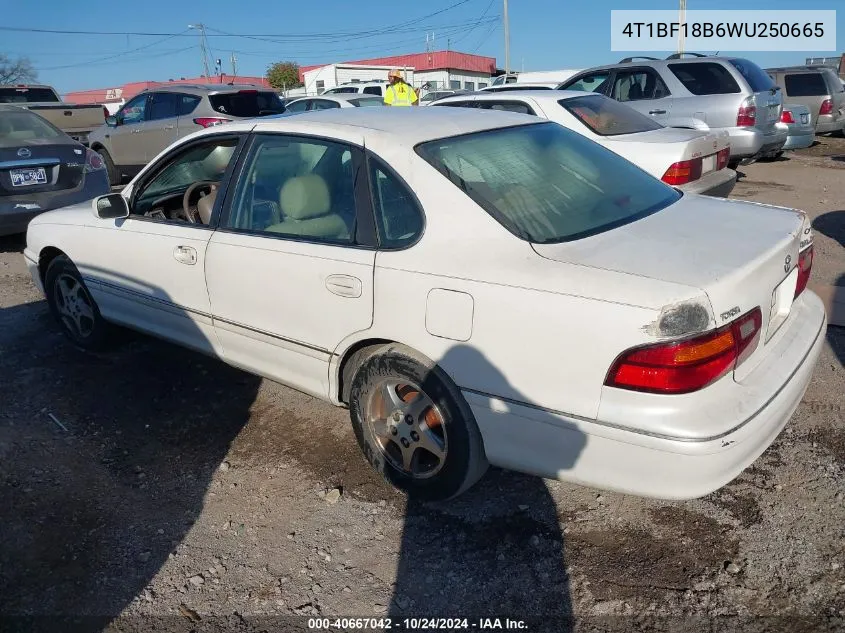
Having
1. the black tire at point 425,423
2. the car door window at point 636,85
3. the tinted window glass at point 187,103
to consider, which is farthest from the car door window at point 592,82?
the black tire at point 425,423

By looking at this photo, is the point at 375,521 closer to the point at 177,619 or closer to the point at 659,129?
the point at 177,619

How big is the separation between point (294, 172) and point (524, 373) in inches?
65.6

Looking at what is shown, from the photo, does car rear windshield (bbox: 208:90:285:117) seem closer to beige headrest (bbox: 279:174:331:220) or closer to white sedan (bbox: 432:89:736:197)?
white sedan (bbox: 432:89:736:197)

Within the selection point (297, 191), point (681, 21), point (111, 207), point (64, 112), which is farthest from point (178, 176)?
point (681, 21)

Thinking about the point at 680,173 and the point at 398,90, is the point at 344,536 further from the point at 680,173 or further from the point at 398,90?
the point at 398,90

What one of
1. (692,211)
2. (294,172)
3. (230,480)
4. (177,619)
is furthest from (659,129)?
(177,619)

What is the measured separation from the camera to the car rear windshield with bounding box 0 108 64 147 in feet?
24.2

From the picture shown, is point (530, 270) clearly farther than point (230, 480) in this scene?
No

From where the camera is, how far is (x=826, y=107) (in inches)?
594

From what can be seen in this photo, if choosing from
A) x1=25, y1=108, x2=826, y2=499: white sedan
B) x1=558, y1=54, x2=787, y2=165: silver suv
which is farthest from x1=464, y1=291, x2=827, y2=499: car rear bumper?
x1=558, y1=54, x2=787, y2=165: silver suv

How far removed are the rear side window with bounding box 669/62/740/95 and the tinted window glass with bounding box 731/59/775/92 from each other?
0.30m

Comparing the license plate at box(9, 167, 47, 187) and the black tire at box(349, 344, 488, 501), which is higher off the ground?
the license plate at box(9, 167, 47, 187)

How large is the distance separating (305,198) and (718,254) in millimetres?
1864

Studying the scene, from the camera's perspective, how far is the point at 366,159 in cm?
300
